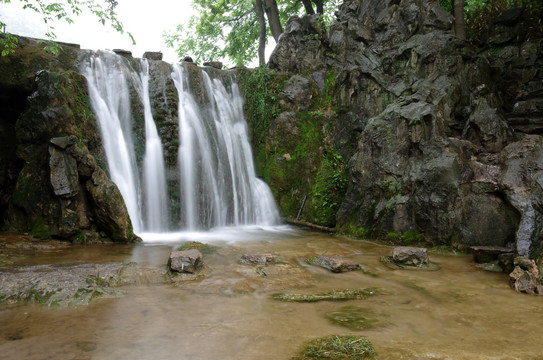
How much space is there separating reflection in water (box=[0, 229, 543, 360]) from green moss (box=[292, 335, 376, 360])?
Result: 95 mm

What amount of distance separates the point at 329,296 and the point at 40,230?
6.11m

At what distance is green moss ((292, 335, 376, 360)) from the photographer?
254 cm

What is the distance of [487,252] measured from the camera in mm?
5805

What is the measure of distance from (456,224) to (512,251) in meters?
1.38

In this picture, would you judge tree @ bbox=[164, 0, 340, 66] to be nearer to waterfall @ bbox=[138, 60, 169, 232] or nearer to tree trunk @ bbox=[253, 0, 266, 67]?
tree trunk @ bbox=[253, 0, 266, 67]

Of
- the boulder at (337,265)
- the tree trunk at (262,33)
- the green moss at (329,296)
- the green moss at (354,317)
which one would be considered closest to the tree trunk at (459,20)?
the tree trunk at (262,33)

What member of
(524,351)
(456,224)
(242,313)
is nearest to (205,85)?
(456,224)

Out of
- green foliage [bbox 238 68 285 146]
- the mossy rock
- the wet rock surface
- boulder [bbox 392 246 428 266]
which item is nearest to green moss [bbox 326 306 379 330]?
the mossy rock

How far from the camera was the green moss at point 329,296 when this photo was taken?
4.01 meters

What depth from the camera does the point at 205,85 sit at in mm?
11961

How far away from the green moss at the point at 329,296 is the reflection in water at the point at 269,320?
0.13m

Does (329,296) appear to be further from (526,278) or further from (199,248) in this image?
(199,248)

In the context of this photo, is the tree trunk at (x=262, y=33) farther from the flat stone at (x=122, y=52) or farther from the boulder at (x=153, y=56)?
the flat stone at (x=122, y=52)

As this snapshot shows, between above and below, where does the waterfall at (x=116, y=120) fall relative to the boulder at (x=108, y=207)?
above
